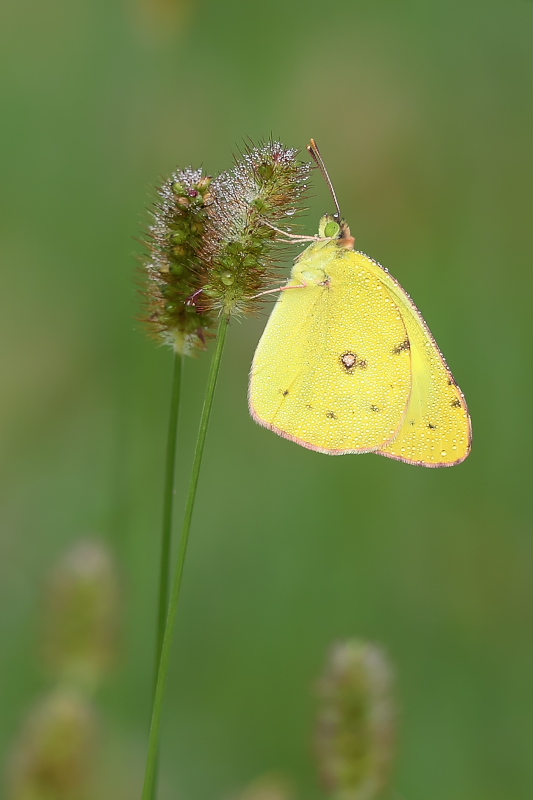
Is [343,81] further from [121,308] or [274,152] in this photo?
[274,152]

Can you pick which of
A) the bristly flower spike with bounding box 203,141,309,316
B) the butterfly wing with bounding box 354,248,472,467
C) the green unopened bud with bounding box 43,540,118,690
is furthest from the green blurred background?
the bristly flower spike with bounding box 203,141,309,316

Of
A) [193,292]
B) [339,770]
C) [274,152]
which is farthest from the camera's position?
[339,770]

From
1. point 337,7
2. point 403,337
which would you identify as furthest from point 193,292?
point 337,7

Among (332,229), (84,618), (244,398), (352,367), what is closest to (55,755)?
(84,618)

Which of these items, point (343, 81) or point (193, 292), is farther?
point (343, 81)

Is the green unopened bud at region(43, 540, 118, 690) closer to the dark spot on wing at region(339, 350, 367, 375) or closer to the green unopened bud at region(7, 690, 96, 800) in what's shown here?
the green unopened bud at region(7, 690, 96, 800)

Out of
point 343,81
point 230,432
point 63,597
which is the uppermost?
point 343,81

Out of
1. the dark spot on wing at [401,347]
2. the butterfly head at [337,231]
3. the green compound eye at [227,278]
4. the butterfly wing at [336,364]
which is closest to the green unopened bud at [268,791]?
the butterfly wing at [336,364]
